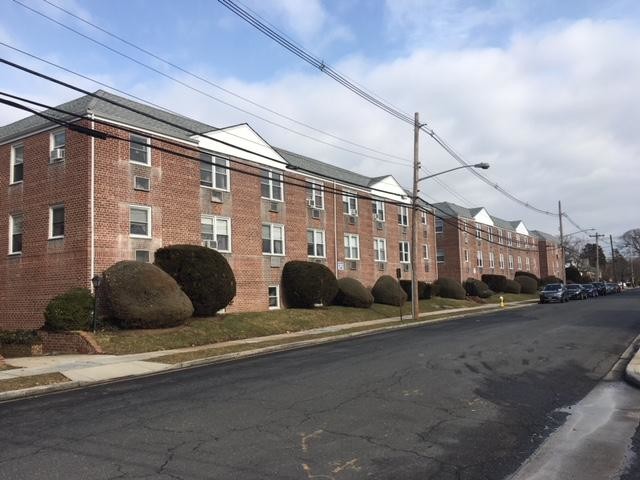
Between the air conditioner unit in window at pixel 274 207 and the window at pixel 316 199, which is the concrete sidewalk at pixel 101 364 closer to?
the air conditioner unit in window at pixel 274 207

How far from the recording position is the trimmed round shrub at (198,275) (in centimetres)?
2250

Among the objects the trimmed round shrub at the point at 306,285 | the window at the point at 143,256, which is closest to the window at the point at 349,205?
the trimmed round shrub at the point at 306,285

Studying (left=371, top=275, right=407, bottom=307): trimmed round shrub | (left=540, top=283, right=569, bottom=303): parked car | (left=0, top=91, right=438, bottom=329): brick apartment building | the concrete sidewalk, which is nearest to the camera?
the concrete sidewalk

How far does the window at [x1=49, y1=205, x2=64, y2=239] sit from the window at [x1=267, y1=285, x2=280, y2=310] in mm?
10728

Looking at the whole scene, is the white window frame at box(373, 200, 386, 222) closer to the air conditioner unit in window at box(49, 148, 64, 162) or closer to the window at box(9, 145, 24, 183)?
the air conditioner unit in window at box(49, 148, 64, 162)

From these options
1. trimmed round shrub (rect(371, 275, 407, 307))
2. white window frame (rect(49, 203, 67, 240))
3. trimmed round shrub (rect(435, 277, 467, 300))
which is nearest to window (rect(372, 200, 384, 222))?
trimmed round shrub (rect(371, 275, 407, 307))

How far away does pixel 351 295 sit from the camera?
1281 inches

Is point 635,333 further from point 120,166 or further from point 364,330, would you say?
point 120,166

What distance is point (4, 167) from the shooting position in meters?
25.2

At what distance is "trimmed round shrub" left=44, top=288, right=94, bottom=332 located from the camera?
1872 cm

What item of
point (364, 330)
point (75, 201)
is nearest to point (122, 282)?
point (75, 201)

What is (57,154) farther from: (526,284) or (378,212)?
(526,284)

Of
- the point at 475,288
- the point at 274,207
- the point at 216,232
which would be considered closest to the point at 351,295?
the point at 274,207

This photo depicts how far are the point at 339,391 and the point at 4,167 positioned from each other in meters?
21.4
